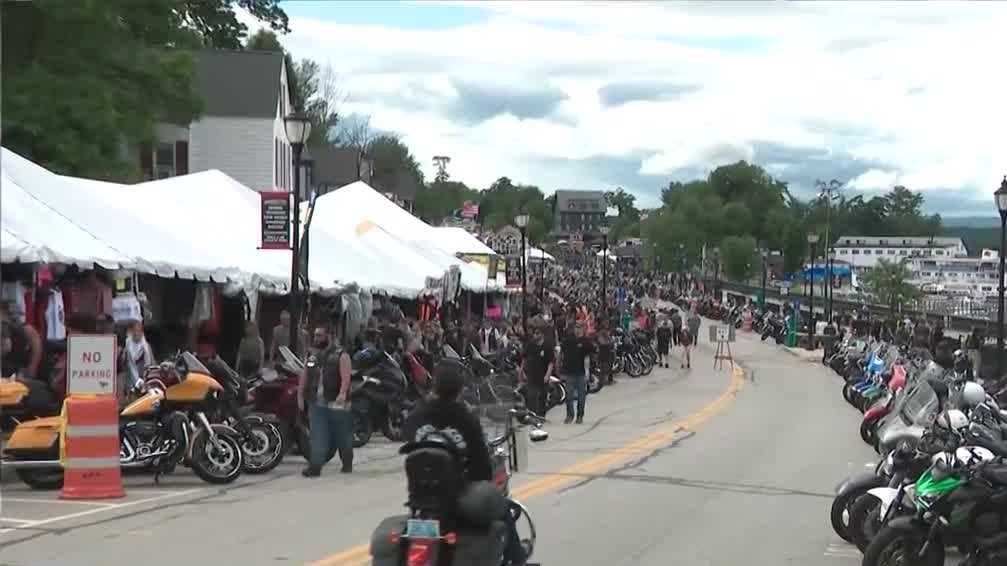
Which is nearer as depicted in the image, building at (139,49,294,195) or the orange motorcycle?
the orange motorcycle

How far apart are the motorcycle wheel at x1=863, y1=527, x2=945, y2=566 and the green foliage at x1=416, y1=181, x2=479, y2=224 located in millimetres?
102159

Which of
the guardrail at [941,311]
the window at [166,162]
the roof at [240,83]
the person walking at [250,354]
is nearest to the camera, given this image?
the person walking at [250,354]

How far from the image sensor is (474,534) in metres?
7.14

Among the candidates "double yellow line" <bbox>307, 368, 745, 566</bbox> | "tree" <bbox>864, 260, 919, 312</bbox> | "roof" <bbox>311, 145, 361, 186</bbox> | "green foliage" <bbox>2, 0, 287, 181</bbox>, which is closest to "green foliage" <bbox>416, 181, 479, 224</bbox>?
"roof" <bbox>311, 145, 361, 186</bbox>

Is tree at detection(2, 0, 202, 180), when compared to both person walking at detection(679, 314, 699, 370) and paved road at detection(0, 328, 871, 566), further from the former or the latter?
person walking at detection(679, 314, 699, 370)

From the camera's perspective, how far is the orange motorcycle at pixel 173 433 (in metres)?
14.1

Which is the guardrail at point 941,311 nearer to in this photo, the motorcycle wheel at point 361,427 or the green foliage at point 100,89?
the green foliage at point 100,89

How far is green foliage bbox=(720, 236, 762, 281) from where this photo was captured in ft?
511

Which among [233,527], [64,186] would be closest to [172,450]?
Answer: [233,527]

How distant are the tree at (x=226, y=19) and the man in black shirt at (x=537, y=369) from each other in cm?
2520

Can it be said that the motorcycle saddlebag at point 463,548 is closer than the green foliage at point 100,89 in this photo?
Yes

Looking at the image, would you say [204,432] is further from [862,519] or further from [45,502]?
[862,519]

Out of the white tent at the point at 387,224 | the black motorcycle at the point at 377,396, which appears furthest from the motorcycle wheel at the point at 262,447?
the white tent at the point at 387,224

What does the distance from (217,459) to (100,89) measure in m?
17.7
